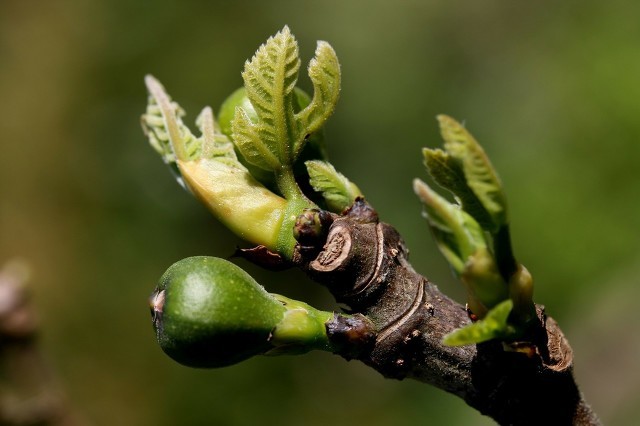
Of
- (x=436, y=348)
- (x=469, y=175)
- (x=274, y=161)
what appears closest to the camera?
(x=469, y=175)

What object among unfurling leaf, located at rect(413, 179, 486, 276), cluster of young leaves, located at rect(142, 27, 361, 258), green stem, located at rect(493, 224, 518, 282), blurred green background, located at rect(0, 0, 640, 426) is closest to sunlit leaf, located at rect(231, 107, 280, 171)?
cluster of young leaves, located at rect(142, 27, 361, 258)

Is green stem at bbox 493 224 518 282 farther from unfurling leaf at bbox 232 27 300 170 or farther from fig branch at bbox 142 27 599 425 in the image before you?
unfurling leaf at bbox 232 27 300 170

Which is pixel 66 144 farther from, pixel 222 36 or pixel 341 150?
pixel 341 150

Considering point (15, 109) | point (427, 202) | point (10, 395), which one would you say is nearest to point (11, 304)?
point (10, 395)

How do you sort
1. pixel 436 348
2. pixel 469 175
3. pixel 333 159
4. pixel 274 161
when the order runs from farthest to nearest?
pixel 333 159 < pixel 274 161 < pixel 436 348 < pixel 469 175

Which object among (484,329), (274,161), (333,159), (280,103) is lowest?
(333,159)

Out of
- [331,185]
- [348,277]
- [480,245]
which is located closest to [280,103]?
[331,185]

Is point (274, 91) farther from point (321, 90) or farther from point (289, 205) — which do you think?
point (289, 205)
